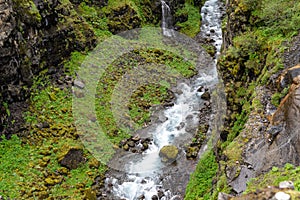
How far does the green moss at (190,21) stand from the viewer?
3375 cm

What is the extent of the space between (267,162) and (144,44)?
2208cm

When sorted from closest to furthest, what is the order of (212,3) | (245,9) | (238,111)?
(238,111)
(245,9)
(212,3)

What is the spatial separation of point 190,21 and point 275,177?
27897 millimetres

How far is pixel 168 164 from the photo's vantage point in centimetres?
2030

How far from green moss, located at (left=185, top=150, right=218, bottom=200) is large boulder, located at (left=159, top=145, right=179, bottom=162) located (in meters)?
2.96

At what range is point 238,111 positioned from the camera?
47.8ft

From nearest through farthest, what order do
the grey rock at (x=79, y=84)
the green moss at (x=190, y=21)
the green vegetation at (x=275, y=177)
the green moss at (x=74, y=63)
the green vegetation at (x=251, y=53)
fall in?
the green vegetation at (x=275, y=177)
the green vegetation at (x=251, y=53)
the grey rock at (x=79, y=84)
the green moss at (x=74, y=63)
the green moss at (x=190, y=21)

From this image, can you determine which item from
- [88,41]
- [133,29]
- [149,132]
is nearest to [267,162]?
[149,132]

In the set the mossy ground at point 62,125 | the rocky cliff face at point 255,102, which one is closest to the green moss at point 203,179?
the rocky cliff face at point 255,102

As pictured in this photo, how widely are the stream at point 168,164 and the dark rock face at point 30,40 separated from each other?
773cm

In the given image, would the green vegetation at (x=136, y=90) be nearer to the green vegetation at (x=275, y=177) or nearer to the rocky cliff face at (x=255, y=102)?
the rocky cliff face at (x=255, y=102)

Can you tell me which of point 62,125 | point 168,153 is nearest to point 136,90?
point 62,125

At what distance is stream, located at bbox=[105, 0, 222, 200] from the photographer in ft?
61.7

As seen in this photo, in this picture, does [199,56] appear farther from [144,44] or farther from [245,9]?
[245,9]
